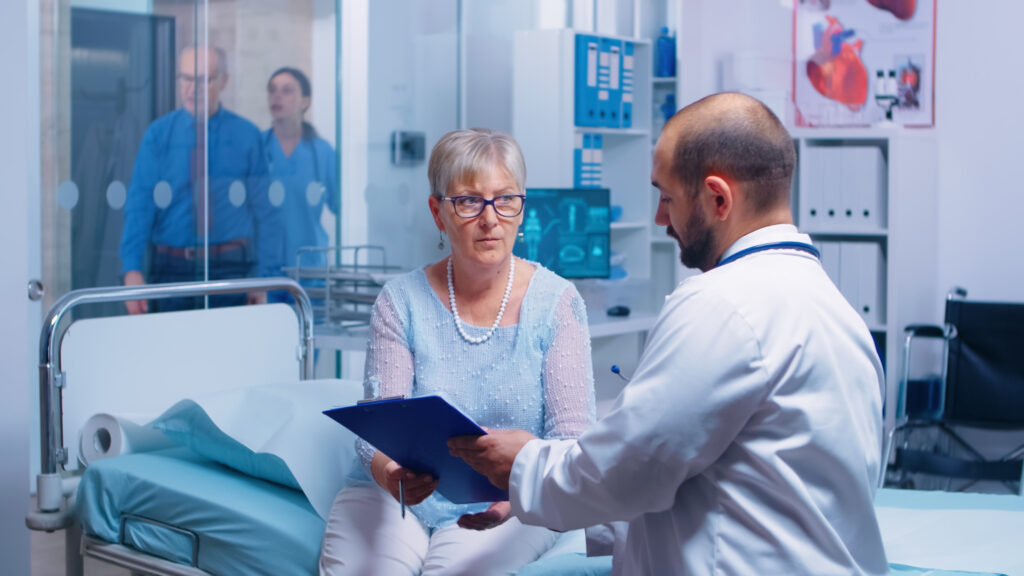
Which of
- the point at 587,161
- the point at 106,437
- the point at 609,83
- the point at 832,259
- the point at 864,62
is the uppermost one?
the point at 864,62

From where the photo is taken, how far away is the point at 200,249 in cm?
435

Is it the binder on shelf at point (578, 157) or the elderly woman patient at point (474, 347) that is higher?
the binder on shelf at point (578, 157)

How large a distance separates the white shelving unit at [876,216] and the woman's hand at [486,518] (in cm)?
327

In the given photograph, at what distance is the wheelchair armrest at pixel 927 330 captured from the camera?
4395 millimetres

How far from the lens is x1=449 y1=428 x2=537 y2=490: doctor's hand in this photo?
154cm

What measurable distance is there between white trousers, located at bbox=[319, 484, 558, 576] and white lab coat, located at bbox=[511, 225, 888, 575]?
0.67m

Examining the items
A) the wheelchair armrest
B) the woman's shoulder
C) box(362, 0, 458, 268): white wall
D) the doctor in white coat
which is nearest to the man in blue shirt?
box(362, 0, 458, 268): white wall

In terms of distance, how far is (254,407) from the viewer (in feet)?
8.13

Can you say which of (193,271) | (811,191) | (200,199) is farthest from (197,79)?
(811,191)

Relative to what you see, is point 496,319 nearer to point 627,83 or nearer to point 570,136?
point 570,136

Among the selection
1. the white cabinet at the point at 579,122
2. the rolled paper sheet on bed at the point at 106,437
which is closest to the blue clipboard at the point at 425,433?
the rolled paper sheet on bed at the point at 106,437

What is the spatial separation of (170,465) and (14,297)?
58 centimetres

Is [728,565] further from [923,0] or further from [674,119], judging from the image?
[923,0]

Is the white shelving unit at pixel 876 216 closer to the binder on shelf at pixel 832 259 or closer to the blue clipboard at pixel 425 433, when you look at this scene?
the binder on shelf at pixel 832 259
